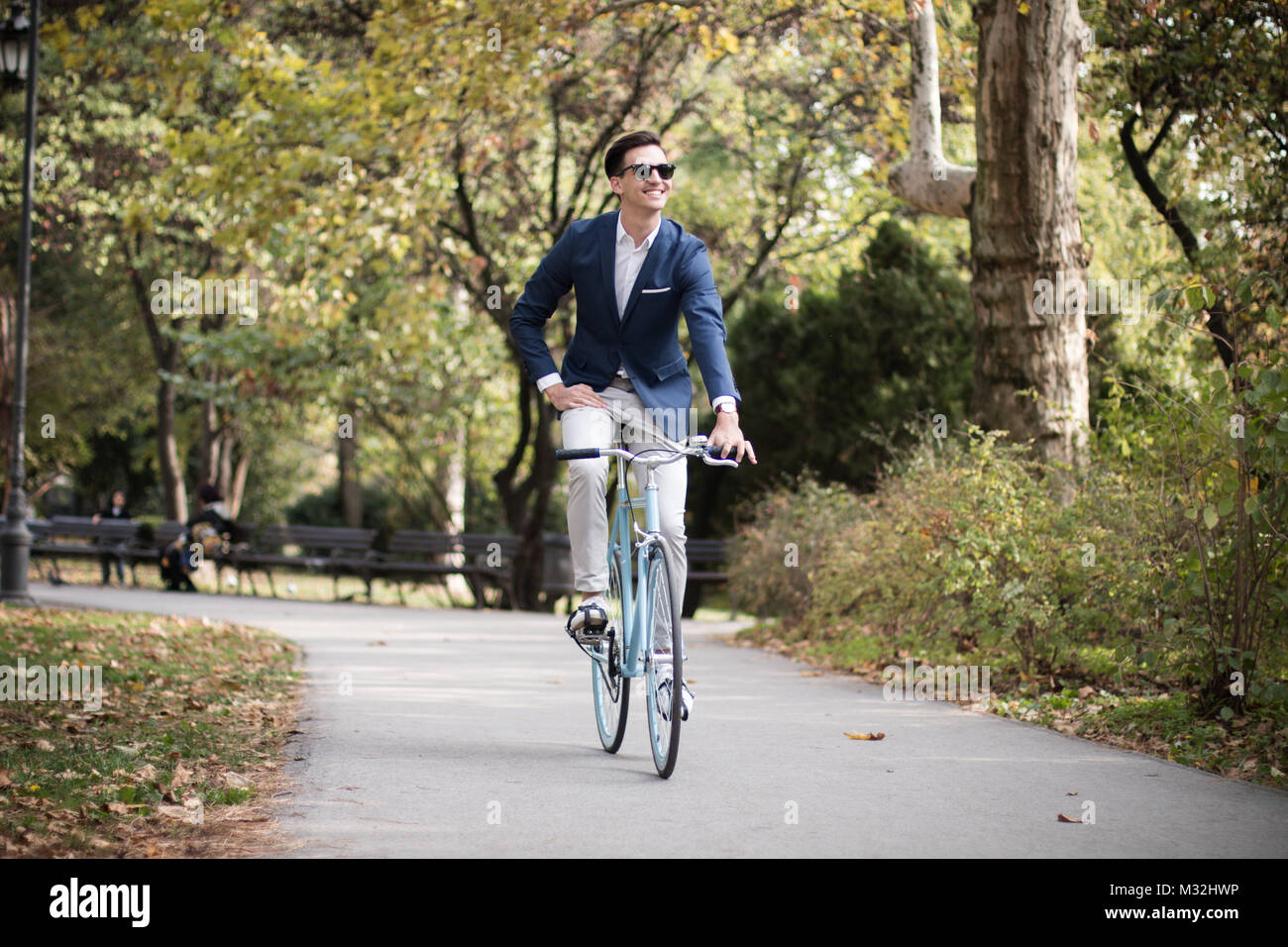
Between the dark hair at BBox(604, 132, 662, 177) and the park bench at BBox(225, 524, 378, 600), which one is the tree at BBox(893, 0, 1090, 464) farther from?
the park bench at BBox(225, 524, 378, 600)

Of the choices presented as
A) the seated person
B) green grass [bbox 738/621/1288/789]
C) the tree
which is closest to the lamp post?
the seated person

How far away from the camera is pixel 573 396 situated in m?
5.53

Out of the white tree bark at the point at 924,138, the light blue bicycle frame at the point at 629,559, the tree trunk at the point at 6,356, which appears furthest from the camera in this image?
the tree trunk at the point at 6,356

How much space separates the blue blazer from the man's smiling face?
0.10 meters

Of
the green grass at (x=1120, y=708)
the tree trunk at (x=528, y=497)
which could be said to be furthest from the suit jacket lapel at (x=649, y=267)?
the tree trunk at (x=528, y=497)

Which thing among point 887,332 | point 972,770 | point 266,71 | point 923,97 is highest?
point 266,71

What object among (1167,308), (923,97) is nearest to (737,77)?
(923,97)

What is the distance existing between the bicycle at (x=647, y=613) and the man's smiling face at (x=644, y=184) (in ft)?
3.10

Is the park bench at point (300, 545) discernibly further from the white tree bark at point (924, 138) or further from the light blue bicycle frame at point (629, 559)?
the light blue bicycle frame at point (629, 559)

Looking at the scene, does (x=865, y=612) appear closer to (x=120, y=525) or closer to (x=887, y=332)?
(x=887, y=332)

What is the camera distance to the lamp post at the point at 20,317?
14891 mm

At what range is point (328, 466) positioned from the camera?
5056 centimetres

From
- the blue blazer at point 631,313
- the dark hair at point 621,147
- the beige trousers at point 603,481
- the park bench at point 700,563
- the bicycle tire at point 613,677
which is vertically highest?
the dark hair at point 621,147

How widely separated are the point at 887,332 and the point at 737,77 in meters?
5.37
